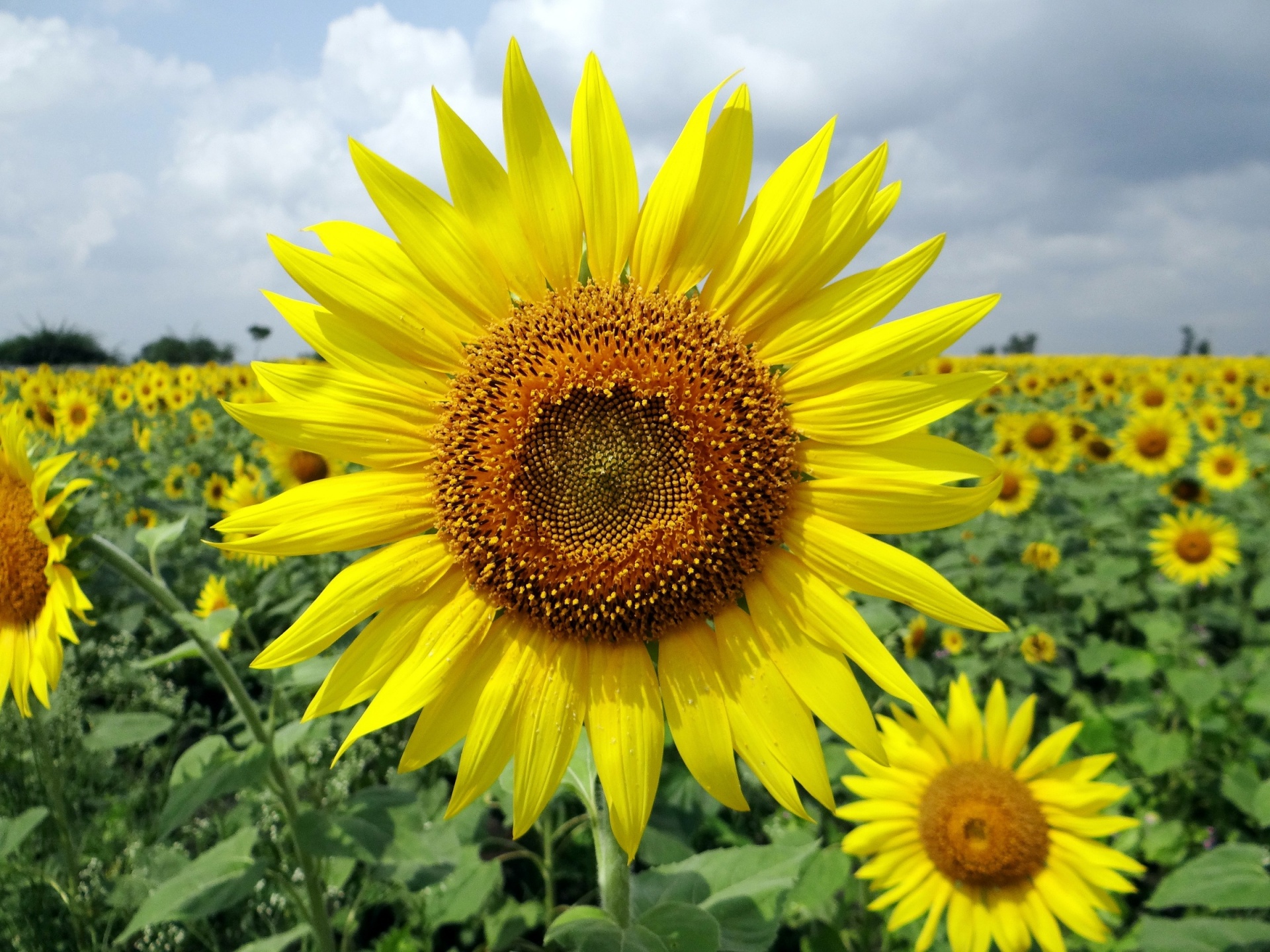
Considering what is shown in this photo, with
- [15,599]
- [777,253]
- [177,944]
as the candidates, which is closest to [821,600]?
[777,253]

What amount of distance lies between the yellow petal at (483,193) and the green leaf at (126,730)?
263 centimetres

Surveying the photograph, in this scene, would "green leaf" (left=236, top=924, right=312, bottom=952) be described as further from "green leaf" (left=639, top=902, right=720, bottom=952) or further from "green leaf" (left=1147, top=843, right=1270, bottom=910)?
"green leaf" (left=1147, top=843, right=1270, bottom=910)

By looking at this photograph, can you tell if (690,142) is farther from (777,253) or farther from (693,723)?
(693,723)

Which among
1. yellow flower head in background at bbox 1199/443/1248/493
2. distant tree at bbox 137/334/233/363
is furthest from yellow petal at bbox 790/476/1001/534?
distant tree at bbox 137/334/233/363

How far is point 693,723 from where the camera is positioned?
5.64ft

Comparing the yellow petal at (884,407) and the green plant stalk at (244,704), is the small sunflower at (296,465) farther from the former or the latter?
the yellow petal at (884,407)

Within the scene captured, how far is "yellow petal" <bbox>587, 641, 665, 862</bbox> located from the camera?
5.54 ft

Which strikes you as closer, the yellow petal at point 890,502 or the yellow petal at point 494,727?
the yellow petal at point 890,502

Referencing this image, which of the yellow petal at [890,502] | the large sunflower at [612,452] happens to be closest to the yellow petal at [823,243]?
the large sunflower at [612,452]

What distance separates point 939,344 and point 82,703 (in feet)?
22.2

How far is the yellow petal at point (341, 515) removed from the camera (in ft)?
5.75

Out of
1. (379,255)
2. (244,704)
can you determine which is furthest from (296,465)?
(379,255)

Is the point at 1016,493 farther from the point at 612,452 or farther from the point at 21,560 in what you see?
the point at 21,560

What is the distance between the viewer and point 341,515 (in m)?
1.78
